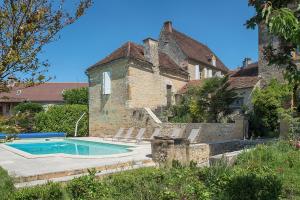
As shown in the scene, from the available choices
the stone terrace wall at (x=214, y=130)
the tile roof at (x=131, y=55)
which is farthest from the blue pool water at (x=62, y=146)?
the tile roof at (x=131, y=55)

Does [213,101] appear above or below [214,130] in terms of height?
above

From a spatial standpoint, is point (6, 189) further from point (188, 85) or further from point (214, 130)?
point (188, 85)

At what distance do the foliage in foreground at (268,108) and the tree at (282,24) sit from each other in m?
15.3

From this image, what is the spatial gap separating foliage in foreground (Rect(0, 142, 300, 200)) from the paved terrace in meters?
2.30

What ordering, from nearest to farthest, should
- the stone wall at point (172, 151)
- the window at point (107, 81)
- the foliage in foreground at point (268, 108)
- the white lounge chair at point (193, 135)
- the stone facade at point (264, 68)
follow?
1. the stone wall at point (172, 151)
2. the white lounge chair at point (193, 135)
3. the foliage in foreground at point (268, 108)
4. the stone facade at point (264, 68)
5. the window at point (107, 81)

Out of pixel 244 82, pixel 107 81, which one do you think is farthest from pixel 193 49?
pixel 107 81

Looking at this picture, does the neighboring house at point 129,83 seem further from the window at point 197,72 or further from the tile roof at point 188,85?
the window at point 197,72

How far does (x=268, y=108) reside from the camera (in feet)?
62.0

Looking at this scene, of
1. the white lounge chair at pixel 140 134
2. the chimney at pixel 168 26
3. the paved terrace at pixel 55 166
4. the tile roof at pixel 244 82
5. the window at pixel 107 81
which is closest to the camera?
the paved terrace at pixel 55 166

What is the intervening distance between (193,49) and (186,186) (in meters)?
27.3

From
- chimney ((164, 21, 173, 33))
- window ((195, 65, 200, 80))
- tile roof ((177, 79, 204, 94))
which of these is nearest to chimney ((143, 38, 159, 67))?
tile roof ((177, 79, 204, 94))

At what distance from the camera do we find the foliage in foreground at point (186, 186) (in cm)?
549

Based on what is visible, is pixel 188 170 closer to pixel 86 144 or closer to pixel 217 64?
pixel 86 144

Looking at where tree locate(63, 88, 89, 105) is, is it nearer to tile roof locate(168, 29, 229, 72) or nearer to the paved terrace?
tile roof locate(168, 29, 229, 72)
